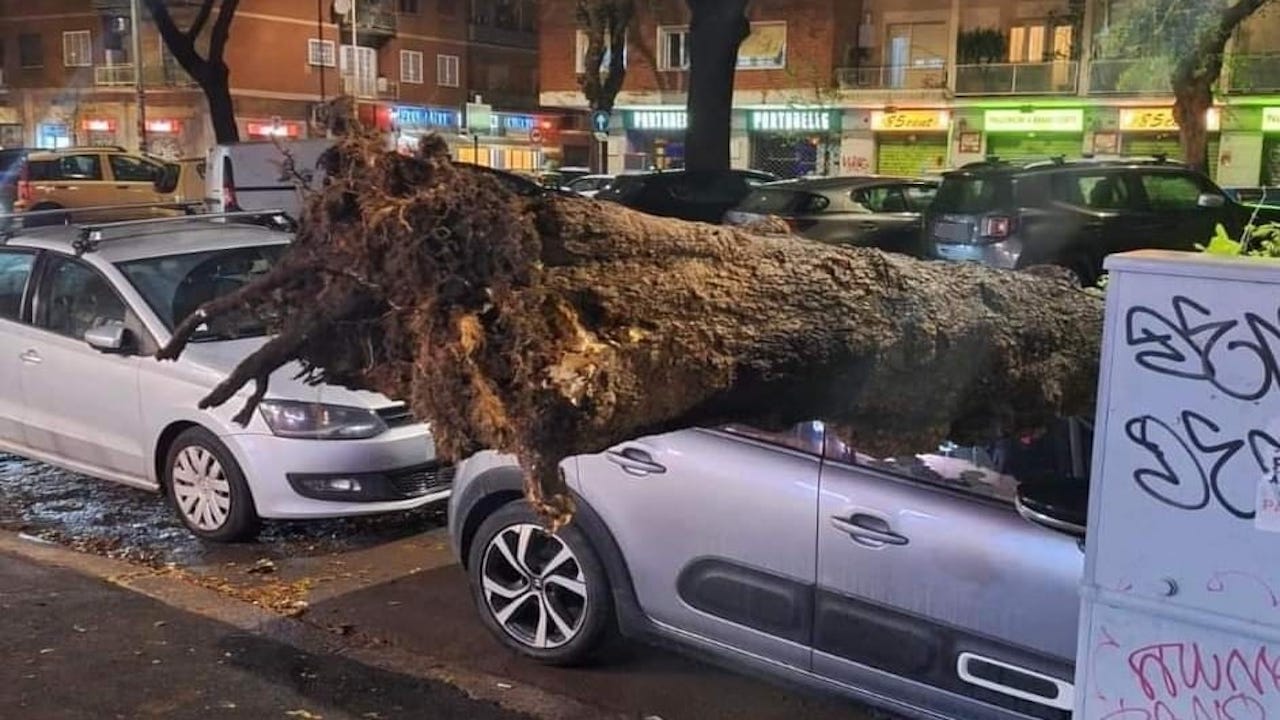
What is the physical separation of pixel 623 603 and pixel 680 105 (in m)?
38.4

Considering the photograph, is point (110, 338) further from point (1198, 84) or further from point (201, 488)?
point (1198, 84)

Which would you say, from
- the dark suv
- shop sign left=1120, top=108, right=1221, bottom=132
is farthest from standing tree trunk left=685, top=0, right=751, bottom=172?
shop sign left=1120, top=108, right=1221, bottom=132

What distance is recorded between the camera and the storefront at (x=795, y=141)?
39125 millimetres

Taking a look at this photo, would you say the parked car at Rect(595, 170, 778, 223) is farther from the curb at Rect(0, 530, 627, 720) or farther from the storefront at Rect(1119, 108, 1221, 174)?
the storefront at Rect(1119, 108, 1221, 174)

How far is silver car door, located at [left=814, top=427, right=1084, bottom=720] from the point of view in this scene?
144 inches

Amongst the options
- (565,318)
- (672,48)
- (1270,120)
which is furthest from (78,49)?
(565,318)

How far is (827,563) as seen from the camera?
4.03m

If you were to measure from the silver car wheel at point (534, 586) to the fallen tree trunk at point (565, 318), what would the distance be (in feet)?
7.09

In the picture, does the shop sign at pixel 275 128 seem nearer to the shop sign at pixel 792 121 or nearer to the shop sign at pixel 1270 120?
the shop sign at pixel 792 121

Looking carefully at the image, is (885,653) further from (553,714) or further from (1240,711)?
(1240,711)

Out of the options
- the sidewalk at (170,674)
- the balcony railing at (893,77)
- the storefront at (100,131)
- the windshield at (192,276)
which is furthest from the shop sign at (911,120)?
the sidewalk at (170,674)

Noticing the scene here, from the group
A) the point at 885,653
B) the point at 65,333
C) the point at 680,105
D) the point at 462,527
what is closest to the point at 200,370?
the point at 65,333

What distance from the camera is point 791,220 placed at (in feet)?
56.0

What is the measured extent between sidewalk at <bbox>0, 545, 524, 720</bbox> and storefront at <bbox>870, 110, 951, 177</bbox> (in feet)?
112
